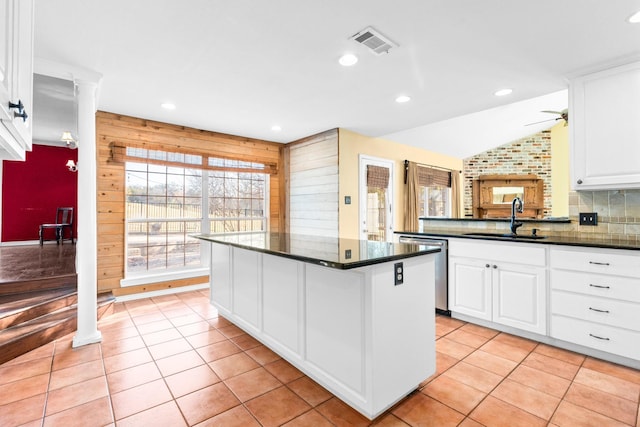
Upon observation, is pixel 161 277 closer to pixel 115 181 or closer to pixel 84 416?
pixel 115 181

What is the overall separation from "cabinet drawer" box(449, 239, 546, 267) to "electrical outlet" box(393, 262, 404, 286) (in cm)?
158

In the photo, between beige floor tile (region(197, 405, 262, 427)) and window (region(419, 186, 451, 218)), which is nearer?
beige floor tile (region(197, 405, 262, 427))

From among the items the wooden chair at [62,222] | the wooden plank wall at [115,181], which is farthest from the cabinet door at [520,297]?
the wooden chair at [62,222]

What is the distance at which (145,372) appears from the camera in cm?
227

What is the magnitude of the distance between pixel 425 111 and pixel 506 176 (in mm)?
4998

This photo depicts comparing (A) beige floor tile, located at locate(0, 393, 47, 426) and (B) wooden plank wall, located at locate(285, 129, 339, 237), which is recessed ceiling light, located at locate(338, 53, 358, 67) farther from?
(A) beige floor tile, located at locate(0, 393, 47, 426)

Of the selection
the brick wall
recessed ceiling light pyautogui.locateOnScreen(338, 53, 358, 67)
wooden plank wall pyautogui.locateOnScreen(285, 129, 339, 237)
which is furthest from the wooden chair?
the brick wall

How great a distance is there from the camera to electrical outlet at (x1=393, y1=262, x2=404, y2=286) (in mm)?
1785

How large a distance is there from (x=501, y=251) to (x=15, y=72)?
3385 mm

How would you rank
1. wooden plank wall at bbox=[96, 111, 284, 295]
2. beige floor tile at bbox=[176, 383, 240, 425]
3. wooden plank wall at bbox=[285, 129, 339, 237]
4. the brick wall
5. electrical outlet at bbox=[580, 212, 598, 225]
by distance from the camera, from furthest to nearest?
the brick wall
wooden plank wall at bbox=[285, 129, 339, 237]
wooden plank wall at bbox=[96, 111, 284, 295]
electrical outlet at bbox=[580, 212, 598, 225]
beige floor tile at bbox=[176, 383, 240, 425]

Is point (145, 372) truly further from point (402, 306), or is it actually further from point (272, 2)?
point (272, 2)

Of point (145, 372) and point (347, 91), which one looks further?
point (347, 91)

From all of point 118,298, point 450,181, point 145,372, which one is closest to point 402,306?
point 145,372

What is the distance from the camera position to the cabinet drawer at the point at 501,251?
266 cm
